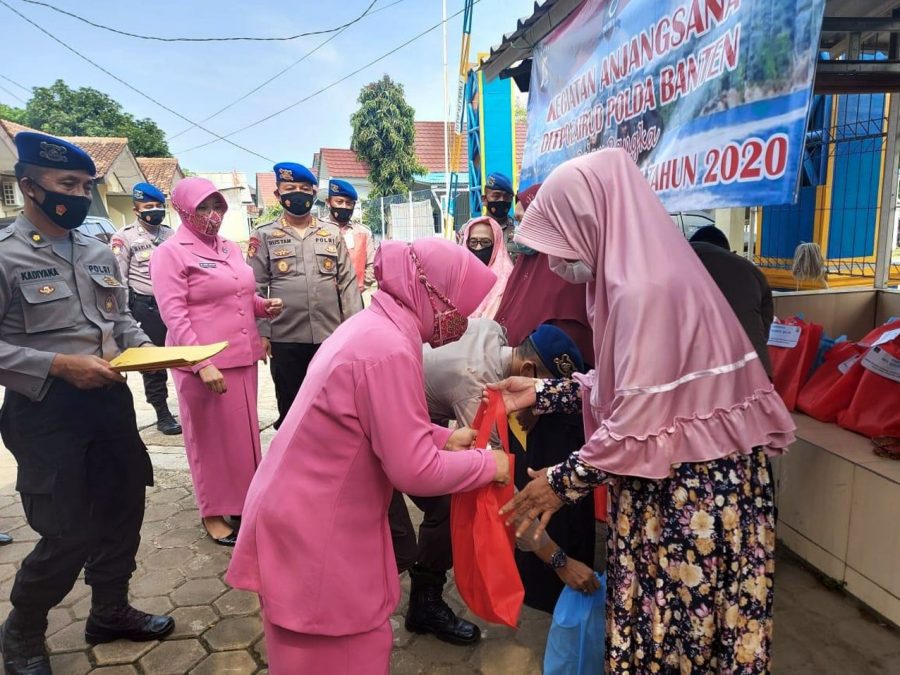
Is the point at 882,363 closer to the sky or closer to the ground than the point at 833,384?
closer to the sky

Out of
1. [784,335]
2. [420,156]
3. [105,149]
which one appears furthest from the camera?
[105,149]

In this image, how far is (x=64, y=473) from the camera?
6.84ft

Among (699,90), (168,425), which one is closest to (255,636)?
(699,90)

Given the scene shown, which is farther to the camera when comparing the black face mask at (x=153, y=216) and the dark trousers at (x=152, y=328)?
the black face mask at (x=153, y=216)

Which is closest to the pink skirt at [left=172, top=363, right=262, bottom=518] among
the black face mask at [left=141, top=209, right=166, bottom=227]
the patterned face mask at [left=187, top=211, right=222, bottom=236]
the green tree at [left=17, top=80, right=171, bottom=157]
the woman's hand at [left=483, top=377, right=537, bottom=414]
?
the patterned face mask at [left=187, top=211, right=222, bottom=236]

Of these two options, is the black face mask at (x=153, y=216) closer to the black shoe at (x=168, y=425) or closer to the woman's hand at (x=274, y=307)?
the black shoe at (x=168, y=425)

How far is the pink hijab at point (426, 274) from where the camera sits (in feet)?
4.93

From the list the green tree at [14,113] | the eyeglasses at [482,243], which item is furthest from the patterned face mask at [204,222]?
the green tree at [14,113]

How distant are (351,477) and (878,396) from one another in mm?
2704

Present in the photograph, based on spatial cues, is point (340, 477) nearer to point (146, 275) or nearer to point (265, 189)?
point (146, 275)

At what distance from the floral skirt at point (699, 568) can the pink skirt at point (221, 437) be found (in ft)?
7.78

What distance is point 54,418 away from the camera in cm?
207

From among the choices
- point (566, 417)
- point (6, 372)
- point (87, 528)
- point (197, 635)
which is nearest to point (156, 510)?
point (197, 635)

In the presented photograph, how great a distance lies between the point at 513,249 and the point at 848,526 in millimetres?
2554
